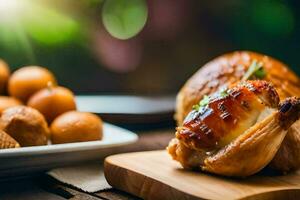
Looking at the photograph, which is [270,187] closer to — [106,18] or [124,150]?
[124,150]

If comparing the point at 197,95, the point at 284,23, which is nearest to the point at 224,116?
the point at 197,95

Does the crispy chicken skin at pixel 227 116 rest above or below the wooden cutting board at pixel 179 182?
above

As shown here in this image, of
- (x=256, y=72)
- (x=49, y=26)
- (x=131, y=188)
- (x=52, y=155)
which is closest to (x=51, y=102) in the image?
(x=52, y=155)

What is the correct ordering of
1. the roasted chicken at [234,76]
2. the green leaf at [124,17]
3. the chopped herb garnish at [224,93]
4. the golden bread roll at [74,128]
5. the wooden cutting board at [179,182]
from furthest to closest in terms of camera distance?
1. the green leaf at [124,17]
2. the roasted chicken at [234,76]
3. the golden bread roll at [74,128]
4. the chopped herb garnish at [224,93]
5. the wooden cutting board at [179,182]

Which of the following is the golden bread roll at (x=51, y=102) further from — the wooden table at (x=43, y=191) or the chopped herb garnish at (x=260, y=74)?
the chopped herb garnish at (x=260, y=74)

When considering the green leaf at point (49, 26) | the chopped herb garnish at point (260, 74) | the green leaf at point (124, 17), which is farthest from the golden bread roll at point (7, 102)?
the green leaf at point (124, 17)

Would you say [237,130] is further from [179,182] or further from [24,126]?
[24,126]

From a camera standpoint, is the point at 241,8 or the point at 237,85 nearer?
the point at 237,85

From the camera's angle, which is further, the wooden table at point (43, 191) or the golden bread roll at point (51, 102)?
the golden bread roll at point (51, 102)
